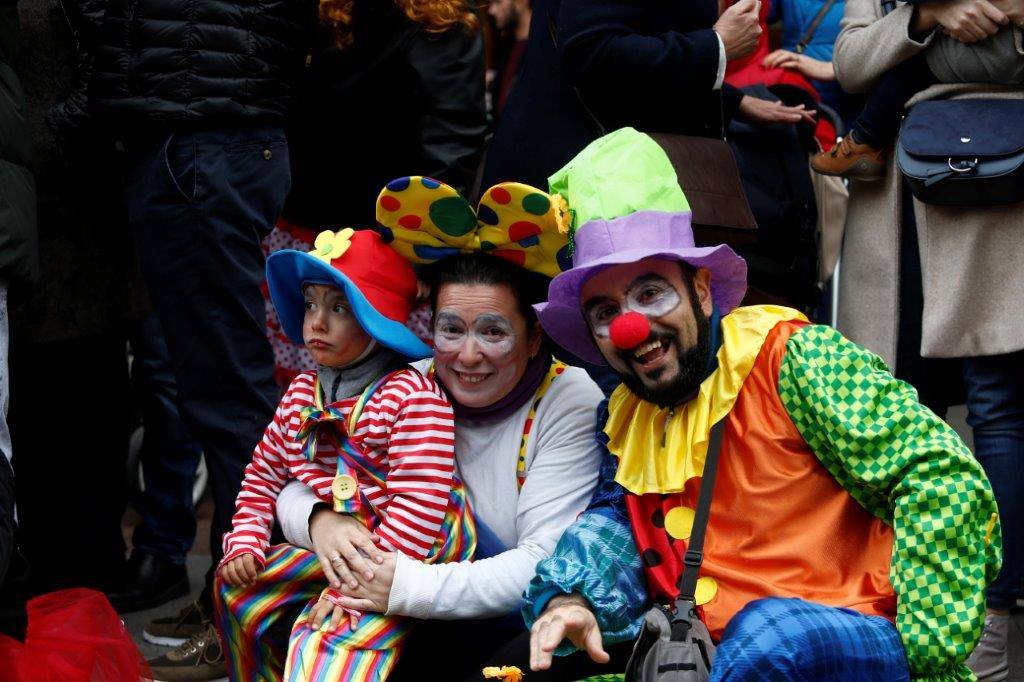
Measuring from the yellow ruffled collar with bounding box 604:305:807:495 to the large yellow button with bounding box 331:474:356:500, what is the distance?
0.54 metres

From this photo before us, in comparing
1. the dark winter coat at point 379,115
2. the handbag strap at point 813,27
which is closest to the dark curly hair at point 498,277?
the dark winter coat at point 379,115

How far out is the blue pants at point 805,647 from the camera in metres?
2.05

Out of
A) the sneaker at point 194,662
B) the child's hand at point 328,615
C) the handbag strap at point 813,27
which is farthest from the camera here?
the handbag strap at point 813,27

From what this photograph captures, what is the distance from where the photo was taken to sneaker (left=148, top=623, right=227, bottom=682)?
345 centimetres

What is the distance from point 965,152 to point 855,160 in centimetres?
40

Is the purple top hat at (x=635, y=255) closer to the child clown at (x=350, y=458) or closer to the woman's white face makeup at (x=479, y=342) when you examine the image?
the woman's white face makeup at (x=479, y=342)

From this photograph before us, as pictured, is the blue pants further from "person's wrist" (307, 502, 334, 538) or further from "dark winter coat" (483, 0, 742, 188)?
"dark winter coat" (483, 0, 742, 188)

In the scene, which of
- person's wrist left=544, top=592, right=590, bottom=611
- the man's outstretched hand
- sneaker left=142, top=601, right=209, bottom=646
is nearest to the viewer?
the man's outstretched hand

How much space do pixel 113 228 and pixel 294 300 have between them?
115 cm

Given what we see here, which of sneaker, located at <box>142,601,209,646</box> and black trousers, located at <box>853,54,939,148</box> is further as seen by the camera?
sneaker, located at <box>142,601,209,646</box>

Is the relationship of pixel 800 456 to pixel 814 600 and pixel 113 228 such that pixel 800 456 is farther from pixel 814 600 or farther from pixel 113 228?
pixel 113 228

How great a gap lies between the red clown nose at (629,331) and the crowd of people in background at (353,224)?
1.15ft

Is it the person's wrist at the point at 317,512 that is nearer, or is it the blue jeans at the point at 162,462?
the person's wrist at the point at 317,512

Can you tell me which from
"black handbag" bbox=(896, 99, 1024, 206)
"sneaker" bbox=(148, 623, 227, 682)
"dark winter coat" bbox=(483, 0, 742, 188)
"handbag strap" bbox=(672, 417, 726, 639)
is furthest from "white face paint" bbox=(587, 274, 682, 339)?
"sneaker" bbox=(148, 623, 227, 682)
